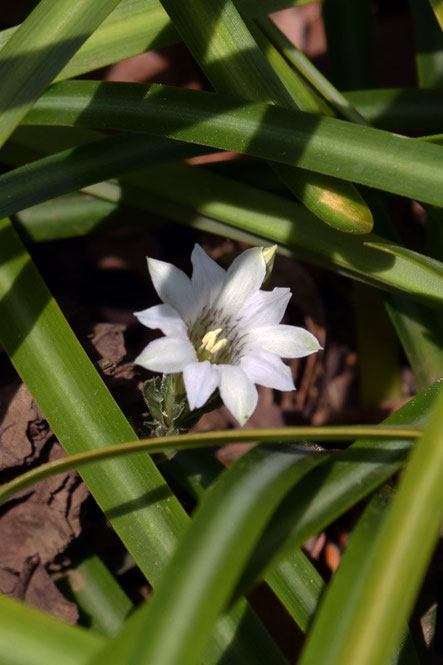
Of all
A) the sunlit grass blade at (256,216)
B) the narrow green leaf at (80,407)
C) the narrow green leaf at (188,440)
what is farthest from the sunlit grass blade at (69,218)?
the narrow green leaf at (188,440)

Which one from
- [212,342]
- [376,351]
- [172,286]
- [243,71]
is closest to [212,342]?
[212,342]

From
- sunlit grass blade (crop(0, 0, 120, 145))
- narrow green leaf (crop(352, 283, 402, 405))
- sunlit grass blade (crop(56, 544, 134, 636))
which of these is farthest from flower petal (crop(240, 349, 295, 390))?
narrow green leaf (crop(352, 283, 402, 405))

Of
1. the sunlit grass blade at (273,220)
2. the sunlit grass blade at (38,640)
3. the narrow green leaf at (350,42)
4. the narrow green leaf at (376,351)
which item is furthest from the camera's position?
the narrow green leaf at (376,351)

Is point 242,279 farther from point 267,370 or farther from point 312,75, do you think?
point 312,75

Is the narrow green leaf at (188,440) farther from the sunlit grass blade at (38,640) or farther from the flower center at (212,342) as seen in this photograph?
the flower center at (212,342)

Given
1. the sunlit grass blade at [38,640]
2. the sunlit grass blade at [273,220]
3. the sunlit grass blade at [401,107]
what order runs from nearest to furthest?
1. the sunlit grass blade at [38,640]
2. the sunlit grass blade at [273,220]
3. the sunlit grass blade at [401,107]

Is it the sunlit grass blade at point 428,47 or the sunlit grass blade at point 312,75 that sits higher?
the sunlit grass blade at point 312,75

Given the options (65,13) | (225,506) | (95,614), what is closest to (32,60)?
(65,13)

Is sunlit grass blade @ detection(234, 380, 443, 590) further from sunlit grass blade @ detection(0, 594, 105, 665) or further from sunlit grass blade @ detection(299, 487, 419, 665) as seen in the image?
sunlit grass blade @ detection(0, 594, 105, 665)
